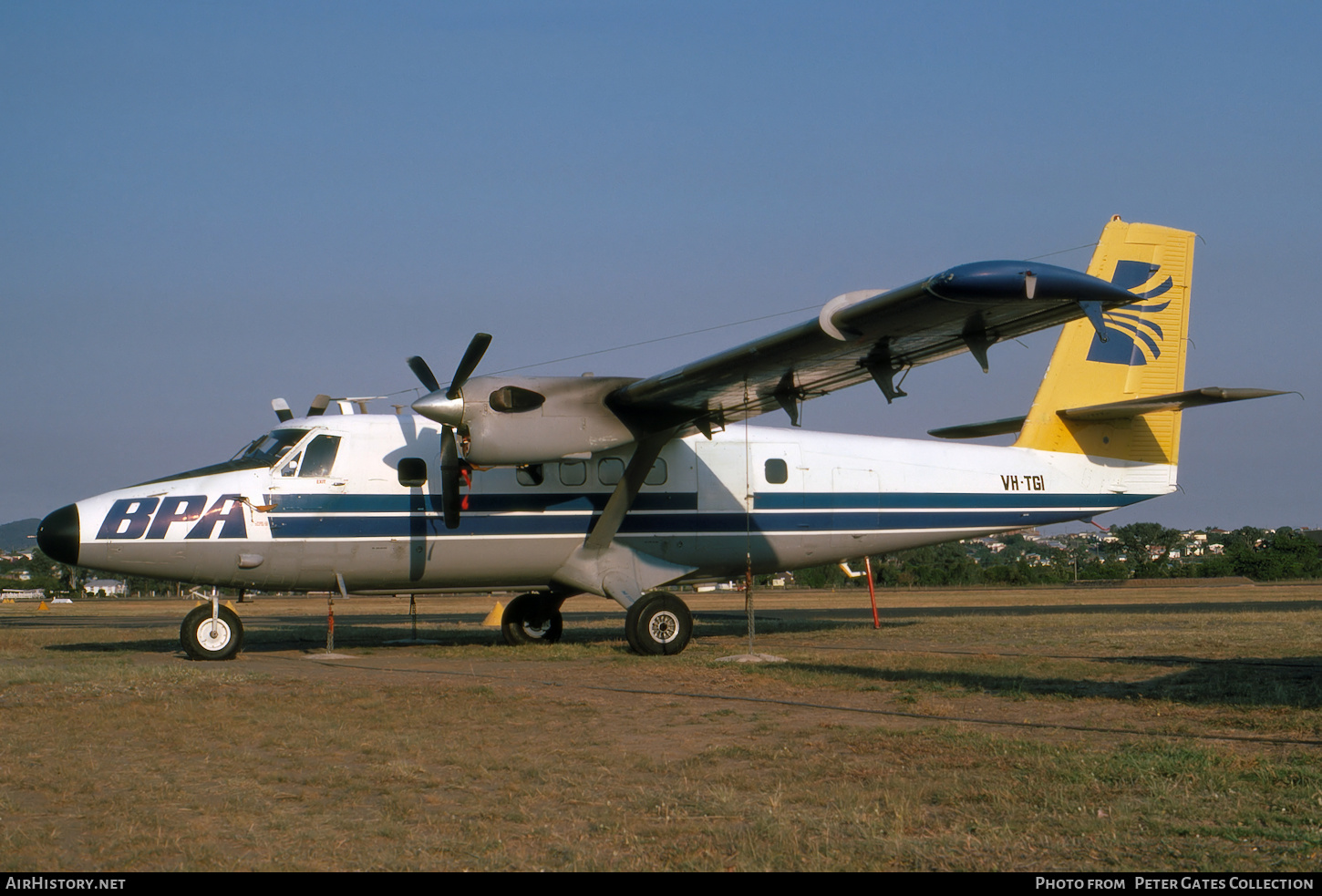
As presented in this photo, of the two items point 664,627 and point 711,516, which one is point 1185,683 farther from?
point 711,516

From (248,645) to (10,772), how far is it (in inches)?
Answer: 457

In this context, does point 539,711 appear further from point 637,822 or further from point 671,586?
point 671,586

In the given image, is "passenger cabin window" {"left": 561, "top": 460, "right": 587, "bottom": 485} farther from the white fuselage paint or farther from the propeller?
the propeller

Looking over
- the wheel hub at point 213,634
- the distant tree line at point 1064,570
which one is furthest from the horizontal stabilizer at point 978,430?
the distant tree line at point 1064,570

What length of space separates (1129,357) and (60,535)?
1627 centimetres

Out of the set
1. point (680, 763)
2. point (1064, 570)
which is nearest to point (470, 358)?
point (680, 763)

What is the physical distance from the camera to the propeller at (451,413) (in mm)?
13344

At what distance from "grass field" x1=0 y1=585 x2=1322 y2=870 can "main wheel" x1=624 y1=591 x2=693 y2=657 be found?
1011mm

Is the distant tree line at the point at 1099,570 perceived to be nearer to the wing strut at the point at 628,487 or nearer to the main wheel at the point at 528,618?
the main wheel at the point at 528,618

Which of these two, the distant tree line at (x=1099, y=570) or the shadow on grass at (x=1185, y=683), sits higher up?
the shadow on grass at (x=1185, y=683)

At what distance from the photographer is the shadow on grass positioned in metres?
8.87

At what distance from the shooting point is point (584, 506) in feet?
50.5

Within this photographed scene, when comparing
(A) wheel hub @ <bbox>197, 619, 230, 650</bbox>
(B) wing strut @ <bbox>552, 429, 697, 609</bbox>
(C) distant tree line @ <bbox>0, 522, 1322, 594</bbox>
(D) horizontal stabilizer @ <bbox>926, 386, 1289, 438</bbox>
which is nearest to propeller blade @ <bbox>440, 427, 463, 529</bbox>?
(B) wing strut @ <bbox>552, 429, 697, 609</bbox>

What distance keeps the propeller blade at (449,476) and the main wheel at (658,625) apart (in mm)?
2841
